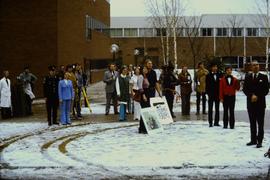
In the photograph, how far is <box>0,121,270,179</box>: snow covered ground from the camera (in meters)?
9.18

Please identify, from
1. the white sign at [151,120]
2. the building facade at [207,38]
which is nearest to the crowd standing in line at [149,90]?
the white sign at [151,120]

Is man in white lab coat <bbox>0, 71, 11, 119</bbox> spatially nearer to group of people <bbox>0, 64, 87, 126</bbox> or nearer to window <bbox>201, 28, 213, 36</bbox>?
group of people <bbox>0, 64, 87, 126</bbox>

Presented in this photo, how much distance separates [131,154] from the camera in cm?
1089

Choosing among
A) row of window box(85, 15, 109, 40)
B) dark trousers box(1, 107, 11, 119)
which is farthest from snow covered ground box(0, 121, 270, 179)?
row of window box(85, 15, 109, 40)

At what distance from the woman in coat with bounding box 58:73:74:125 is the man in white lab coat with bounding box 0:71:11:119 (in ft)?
10.5

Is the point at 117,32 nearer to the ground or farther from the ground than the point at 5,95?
farther from the ground

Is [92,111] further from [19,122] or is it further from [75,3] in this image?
[75,3]

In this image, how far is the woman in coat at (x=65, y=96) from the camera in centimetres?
1656

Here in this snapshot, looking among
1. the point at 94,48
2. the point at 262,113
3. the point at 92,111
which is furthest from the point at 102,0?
the point at 262,113

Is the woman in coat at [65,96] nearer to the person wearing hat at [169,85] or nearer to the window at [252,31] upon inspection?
the person wearing hat at [169,85]

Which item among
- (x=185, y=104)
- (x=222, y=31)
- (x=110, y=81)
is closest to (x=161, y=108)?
(x=185, y=104)

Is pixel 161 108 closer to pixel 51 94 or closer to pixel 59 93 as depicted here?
pixel 59 93

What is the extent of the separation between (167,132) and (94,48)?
32452mm

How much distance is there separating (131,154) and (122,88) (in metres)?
7.51
